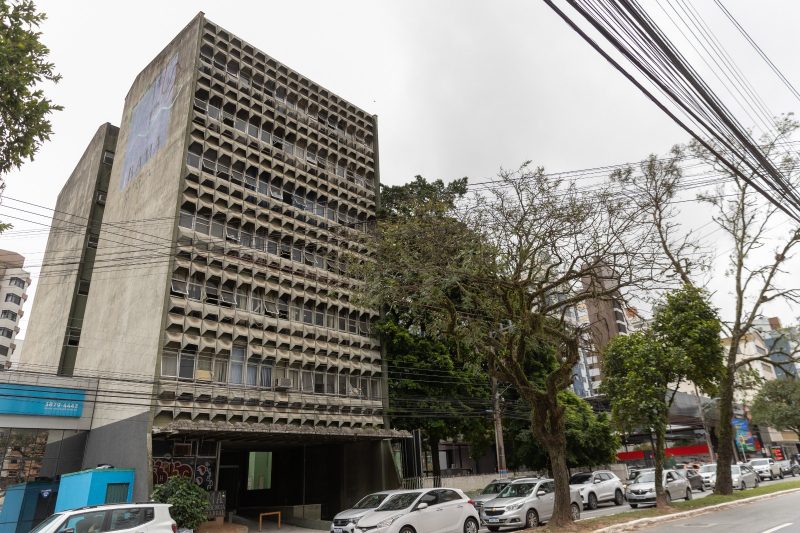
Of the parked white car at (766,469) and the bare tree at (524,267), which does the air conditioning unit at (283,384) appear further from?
the parked white car at (766,469)

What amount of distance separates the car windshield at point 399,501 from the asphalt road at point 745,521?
6.49 m

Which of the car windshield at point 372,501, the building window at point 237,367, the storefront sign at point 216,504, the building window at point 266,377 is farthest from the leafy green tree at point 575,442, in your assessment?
the car windshield at point 372,501

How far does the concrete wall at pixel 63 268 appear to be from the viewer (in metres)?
34.2

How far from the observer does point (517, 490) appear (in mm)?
19344

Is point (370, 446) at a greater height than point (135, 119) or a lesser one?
lesser

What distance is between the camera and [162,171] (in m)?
27.7

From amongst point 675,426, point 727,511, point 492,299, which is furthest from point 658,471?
point 675,426

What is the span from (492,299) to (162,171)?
18.9 metres

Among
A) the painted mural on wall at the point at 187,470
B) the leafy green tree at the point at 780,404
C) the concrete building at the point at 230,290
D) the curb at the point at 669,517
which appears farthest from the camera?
the leafy green tree at the point at 780,404

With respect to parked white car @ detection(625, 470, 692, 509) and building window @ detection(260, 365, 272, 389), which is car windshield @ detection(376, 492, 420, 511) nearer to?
building window @ detection(260, 365, 272, 389)

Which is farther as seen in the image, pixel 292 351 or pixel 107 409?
pixel 292 351

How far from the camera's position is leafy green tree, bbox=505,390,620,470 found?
34.1 metres

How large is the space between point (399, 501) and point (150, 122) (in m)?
27.0

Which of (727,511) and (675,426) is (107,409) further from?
(675,426)
